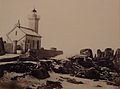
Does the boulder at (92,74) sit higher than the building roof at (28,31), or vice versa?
the building roof at (28,31)

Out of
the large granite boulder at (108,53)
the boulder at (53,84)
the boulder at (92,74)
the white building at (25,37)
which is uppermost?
the white building at (25,37)

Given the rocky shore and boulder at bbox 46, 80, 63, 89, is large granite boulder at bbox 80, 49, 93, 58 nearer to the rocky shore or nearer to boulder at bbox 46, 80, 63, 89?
the rocky shore

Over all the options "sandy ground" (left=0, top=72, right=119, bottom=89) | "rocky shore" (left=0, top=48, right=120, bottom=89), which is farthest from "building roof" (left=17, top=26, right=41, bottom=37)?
"sandy ground" (left=0, top=72, right=119, bottom=89)

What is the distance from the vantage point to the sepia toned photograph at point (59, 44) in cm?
240

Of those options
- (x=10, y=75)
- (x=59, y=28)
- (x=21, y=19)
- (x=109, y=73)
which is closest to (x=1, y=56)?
(x=10, y=75)

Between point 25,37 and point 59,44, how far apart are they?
11.3 inches

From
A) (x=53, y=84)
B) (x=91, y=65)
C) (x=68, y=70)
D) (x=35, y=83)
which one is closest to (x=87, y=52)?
(x=91, y=65)

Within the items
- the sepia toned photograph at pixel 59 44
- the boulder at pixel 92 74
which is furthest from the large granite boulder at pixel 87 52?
the boulder at pixel 92 74

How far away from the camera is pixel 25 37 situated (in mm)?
2439

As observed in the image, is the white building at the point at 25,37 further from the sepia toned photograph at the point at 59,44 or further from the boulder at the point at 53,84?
the boulder at the point at 53,84

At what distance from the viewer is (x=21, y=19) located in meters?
2.51

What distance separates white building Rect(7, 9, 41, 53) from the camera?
2424 millimetres

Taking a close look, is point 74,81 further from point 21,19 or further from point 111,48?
point 21,19

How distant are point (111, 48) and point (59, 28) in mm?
461
